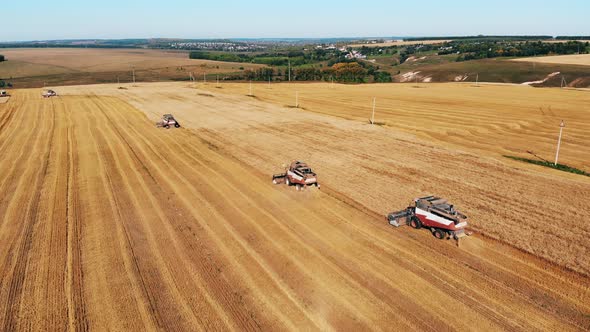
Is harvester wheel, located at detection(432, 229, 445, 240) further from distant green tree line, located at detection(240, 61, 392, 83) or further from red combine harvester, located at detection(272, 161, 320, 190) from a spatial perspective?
distant green tree line, located at detection(240, 61, 392, 83)

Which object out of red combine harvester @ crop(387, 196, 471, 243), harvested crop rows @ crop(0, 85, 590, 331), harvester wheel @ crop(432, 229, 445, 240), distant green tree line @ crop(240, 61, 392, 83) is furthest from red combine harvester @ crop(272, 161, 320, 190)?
distant green tree line @ crop(240, 61, 392, 83)

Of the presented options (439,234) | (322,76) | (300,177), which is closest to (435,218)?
(439,234)

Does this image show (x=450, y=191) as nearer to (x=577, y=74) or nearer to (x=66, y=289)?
(x=66, y=289)

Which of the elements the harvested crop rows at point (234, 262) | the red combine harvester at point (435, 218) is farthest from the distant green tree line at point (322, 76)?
the red combine harvester at point (435, 218)

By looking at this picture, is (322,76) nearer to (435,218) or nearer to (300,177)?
(300,177)

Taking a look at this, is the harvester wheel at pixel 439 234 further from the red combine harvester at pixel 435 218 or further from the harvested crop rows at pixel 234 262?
the harvested crop rows at pixel 234 262

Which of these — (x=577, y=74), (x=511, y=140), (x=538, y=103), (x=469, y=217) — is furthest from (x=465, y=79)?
(x=469, y=217)

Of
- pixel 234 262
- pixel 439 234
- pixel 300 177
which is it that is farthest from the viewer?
pixel 300 177
